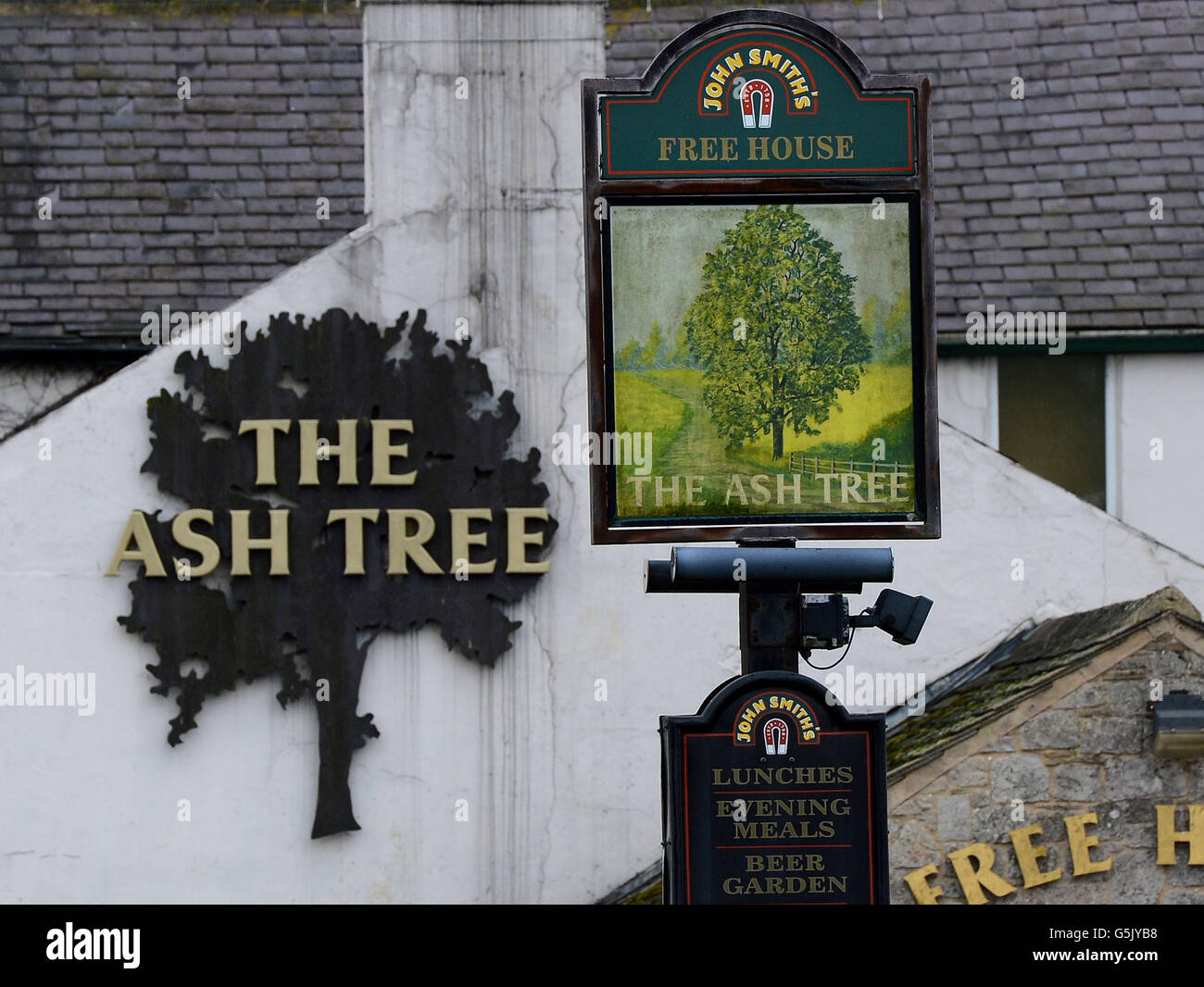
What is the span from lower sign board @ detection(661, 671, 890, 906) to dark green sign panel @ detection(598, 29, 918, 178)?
1897 mm

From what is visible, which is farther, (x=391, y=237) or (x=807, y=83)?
(x=391, y=237)

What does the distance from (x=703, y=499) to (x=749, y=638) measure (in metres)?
0.54

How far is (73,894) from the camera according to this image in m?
10.8

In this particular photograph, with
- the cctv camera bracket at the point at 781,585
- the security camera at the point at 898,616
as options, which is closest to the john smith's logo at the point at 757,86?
the cctv camera bracket at the point at 781,585

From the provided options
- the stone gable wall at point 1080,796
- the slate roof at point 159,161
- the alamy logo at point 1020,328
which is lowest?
the stone gable wall at point 1080,796

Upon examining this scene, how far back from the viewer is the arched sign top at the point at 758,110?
6668 millimetres

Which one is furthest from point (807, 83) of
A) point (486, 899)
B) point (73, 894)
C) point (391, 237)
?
point (73, 894)

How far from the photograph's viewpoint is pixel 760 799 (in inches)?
251

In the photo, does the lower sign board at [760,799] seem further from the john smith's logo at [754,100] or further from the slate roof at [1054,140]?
the slate roof at [1054,140]

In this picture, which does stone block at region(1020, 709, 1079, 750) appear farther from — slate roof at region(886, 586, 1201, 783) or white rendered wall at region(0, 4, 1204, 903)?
white rendered wall at region(0, 4, 1204, 903)

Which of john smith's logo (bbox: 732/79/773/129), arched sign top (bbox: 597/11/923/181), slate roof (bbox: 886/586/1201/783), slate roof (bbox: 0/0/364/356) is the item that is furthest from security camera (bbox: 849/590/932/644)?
slate roof (bbox: 0/0/364/356)

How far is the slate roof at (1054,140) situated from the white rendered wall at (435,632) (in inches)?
66.7

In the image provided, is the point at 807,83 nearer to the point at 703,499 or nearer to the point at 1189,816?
the point at 703,499
